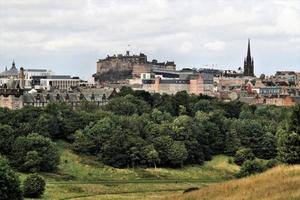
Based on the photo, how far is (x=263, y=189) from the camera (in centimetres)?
3769

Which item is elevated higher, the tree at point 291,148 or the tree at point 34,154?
the tree at point 291,148

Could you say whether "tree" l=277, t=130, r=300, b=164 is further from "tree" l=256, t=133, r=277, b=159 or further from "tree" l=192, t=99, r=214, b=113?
"tree" l=192, t=99, r=214, b=113

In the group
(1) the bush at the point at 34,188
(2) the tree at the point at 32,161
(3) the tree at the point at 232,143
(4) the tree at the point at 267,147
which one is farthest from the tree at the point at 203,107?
(1) the bush at the point at 34,188

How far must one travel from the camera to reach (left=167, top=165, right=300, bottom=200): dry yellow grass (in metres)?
35.4

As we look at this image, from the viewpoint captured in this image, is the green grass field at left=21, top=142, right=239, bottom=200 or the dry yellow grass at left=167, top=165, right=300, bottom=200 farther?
the green grass field at left=21, top=142, right=239, bottom=200

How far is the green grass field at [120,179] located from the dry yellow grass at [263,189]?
26742 mm

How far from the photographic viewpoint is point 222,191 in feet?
132

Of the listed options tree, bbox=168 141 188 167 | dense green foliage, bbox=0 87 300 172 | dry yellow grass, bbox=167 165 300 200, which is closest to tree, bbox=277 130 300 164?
dense green foliage, bbox=0 87 300 172

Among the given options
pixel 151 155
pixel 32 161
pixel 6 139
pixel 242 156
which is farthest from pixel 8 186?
pixel 242 156

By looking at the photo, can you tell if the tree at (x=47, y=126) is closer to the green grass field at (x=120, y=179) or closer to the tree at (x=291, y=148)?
the green grass field at (x=120, y=179)

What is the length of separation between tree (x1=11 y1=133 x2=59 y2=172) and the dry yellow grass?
5117 cm

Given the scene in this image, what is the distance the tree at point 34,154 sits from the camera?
9044cm

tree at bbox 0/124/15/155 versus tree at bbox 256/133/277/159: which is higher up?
tree at bbox 0/124/15/155

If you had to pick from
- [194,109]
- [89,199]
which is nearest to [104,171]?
[89,199]
